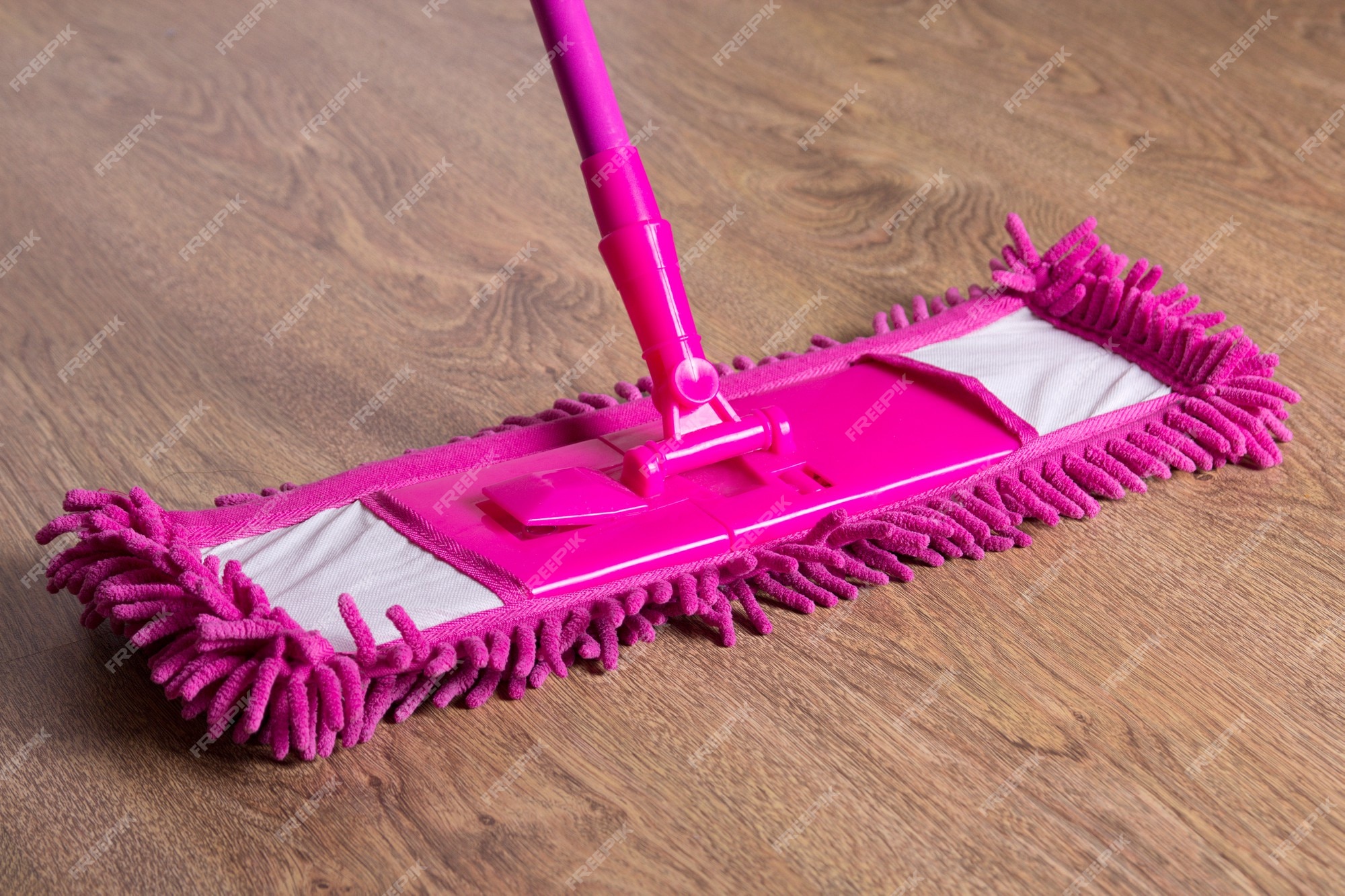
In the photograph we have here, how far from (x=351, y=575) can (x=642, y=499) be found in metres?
0.19

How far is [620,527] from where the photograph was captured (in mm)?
800

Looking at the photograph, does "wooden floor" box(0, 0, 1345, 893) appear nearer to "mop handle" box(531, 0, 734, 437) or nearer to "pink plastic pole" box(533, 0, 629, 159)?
"mop handle" box(531, 0, 734, 437)

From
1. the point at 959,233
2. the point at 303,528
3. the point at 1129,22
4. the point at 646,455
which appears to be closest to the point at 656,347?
the point at 646,455

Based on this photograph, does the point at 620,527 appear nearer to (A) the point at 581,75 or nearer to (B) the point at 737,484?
(B) the point at 737,484

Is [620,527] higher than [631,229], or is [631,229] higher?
[631,229]

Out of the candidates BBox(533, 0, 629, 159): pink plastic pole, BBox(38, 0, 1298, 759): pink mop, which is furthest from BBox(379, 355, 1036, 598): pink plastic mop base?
BBox(533, 0, 629, 159): pink plastic pole

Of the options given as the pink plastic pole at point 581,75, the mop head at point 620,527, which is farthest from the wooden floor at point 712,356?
the pink plastic pole at point 581,75

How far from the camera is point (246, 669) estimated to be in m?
0.68

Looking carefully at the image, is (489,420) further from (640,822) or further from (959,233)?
(959,233)

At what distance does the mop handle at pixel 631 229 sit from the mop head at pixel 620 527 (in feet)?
0.29

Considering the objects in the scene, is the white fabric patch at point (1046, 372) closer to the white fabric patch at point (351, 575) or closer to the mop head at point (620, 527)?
the mop head at point (620, 527)

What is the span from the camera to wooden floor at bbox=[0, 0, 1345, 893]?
2.26ft

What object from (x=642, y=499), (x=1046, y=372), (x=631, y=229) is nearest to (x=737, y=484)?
(x=642, y=499)

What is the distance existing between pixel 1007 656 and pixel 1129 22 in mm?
1378
